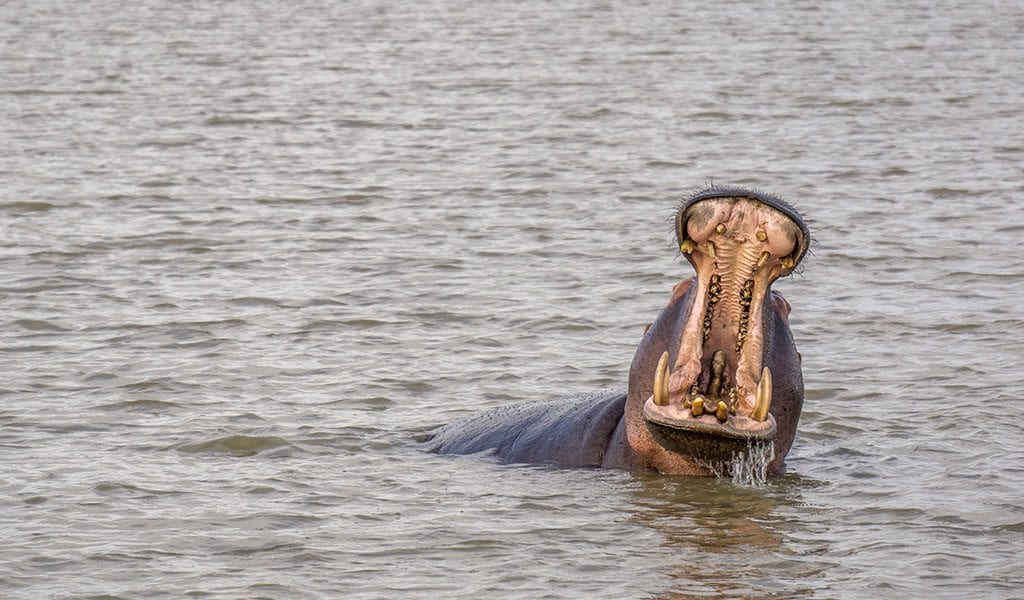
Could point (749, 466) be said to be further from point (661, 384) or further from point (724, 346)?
point (661, 384)

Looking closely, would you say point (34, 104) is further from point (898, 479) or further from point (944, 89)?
point (898, 479)

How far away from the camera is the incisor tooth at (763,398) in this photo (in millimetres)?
6344

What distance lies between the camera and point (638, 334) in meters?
10.8

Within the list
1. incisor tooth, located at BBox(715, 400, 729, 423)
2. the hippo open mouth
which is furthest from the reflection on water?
incisor tooth, located at BBox(715, 400, 729, 423)

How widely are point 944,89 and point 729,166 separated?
5575 millimetres

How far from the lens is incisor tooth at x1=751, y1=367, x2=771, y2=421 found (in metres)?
6.34

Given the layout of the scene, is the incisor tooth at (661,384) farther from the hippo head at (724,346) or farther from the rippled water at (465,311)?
the rippled water at (465,311)

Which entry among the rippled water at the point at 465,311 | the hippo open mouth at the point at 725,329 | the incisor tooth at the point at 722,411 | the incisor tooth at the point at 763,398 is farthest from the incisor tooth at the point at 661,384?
the rippled water at the point at 465,311

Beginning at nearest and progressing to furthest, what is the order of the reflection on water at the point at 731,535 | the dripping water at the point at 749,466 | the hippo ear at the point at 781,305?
the reflection on water at the point at 731,535, the dripping water at the point at 749,466, the hippo ear at the point at 781,305

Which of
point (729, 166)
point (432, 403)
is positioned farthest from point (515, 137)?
point (432, 403)

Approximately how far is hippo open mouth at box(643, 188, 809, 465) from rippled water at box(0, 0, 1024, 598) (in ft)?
1.57

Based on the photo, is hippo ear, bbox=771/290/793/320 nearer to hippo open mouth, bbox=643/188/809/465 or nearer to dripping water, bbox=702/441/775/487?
hippo open mouth, bbox=643/188/809/465

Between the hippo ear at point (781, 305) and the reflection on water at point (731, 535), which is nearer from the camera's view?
the reflection on water at point (731, 535)

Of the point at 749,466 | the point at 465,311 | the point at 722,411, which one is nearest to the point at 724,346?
the point at 722,411
